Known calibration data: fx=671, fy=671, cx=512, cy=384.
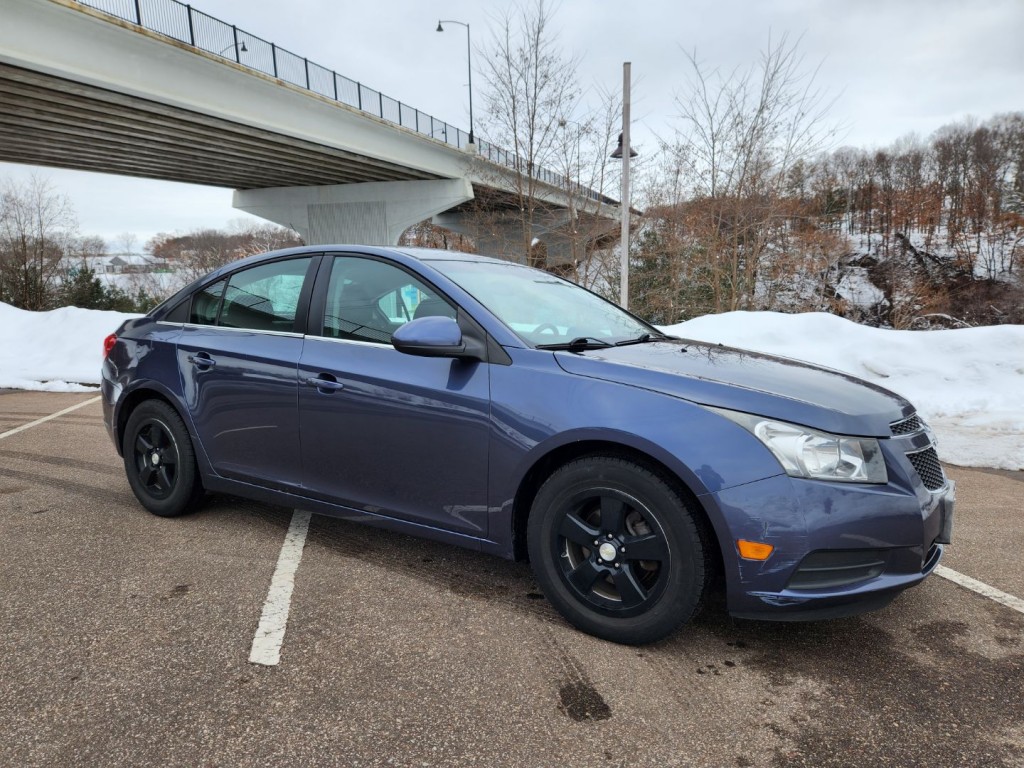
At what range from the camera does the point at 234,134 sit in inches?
854

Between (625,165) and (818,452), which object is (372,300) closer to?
(818,452)

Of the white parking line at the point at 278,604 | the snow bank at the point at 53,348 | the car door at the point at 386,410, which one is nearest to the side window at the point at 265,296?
the car door at the point at 386,410

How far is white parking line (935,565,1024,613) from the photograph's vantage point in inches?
118

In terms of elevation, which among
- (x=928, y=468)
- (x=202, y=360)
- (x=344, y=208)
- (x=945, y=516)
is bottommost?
(x=945, y=516)

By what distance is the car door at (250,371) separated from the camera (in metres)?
3.33

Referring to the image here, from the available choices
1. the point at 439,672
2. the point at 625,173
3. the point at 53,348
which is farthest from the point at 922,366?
the point at 53,348

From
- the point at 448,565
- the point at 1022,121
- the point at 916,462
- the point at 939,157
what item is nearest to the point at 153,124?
the point at 448,565

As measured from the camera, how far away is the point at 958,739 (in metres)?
2.04

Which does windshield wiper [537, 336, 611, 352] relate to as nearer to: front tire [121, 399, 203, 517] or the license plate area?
the license plate area

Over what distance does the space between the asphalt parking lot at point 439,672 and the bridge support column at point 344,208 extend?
1164 inches

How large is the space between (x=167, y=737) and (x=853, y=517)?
2.28 m

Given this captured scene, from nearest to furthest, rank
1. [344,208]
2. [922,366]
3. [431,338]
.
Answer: [431,338], [922,366], [344,208]

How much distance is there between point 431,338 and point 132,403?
2414mm

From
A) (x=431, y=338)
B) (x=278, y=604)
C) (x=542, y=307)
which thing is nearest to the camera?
(x=431, y=338)
